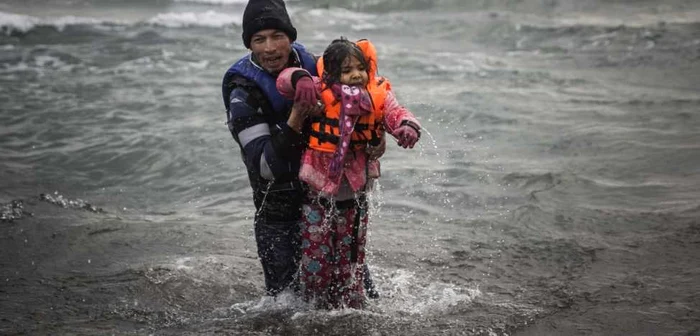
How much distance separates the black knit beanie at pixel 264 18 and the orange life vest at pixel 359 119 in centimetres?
29

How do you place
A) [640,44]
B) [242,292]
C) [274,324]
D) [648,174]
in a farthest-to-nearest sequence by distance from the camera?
1. [640,44]
2. [648,174]
3. [242,292]
4. [274,324]

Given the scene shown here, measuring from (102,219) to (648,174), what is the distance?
5.09 meters

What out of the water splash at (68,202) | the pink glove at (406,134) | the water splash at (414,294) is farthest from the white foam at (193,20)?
the pink glove at (406,134)

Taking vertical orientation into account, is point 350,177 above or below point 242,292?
above

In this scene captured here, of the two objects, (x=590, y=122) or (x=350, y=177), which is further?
(x=590, y=122)

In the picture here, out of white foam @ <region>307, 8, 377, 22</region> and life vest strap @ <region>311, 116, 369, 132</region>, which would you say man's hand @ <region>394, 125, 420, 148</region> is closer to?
life vest strap @ <region>311, 116, 369, 132</region>

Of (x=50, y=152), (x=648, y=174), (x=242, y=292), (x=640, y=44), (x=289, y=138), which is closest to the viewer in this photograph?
(x=289, y=138)

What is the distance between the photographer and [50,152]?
377 inches

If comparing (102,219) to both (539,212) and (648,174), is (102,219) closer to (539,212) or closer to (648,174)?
(539,212)

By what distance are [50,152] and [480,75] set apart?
269 inches

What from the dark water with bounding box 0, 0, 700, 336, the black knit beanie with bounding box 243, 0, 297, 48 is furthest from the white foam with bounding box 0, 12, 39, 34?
the black knit beanie with bounding box 243, 0, 297, 48

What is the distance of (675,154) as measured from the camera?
28.3 ft

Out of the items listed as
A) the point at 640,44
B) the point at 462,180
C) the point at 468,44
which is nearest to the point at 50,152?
the point at 462,180

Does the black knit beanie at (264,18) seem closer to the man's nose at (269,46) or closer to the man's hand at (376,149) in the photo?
the man's nose at (269,46)
